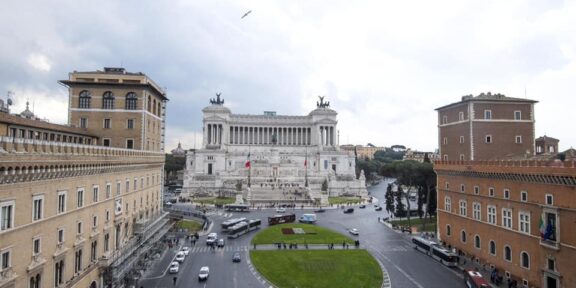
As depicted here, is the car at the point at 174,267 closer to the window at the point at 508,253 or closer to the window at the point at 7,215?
the window at the point at 7,215

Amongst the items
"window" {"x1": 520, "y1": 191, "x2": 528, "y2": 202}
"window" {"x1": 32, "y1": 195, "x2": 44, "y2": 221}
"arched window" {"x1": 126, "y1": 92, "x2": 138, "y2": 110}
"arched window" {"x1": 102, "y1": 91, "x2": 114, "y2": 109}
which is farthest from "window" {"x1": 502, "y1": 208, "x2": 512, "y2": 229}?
"arched window" {"x1": 102, "y1": 91, "x2": 114, "y2": 109}

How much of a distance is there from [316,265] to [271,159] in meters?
82.1

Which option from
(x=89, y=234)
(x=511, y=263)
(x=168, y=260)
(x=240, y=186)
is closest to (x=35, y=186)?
(x=89, y=234)

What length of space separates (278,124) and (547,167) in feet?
408

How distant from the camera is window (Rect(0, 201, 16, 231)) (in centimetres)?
1995

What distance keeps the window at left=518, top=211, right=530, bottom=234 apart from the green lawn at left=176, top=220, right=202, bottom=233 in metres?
44.6

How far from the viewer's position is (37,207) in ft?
77.4

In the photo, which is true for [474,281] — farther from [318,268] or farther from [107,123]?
[107,123]

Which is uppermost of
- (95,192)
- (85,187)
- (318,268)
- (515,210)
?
(85,187)

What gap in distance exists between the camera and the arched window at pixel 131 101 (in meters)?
45.2

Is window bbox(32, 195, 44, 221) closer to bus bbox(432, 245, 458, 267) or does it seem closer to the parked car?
the parked car

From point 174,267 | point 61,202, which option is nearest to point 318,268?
point 174,267

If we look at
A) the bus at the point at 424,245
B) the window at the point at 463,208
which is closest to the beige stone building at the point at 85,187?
the bus at the point at 424,245

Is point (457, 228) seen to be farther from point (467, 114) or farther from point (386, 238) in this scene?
point (467, 114)
